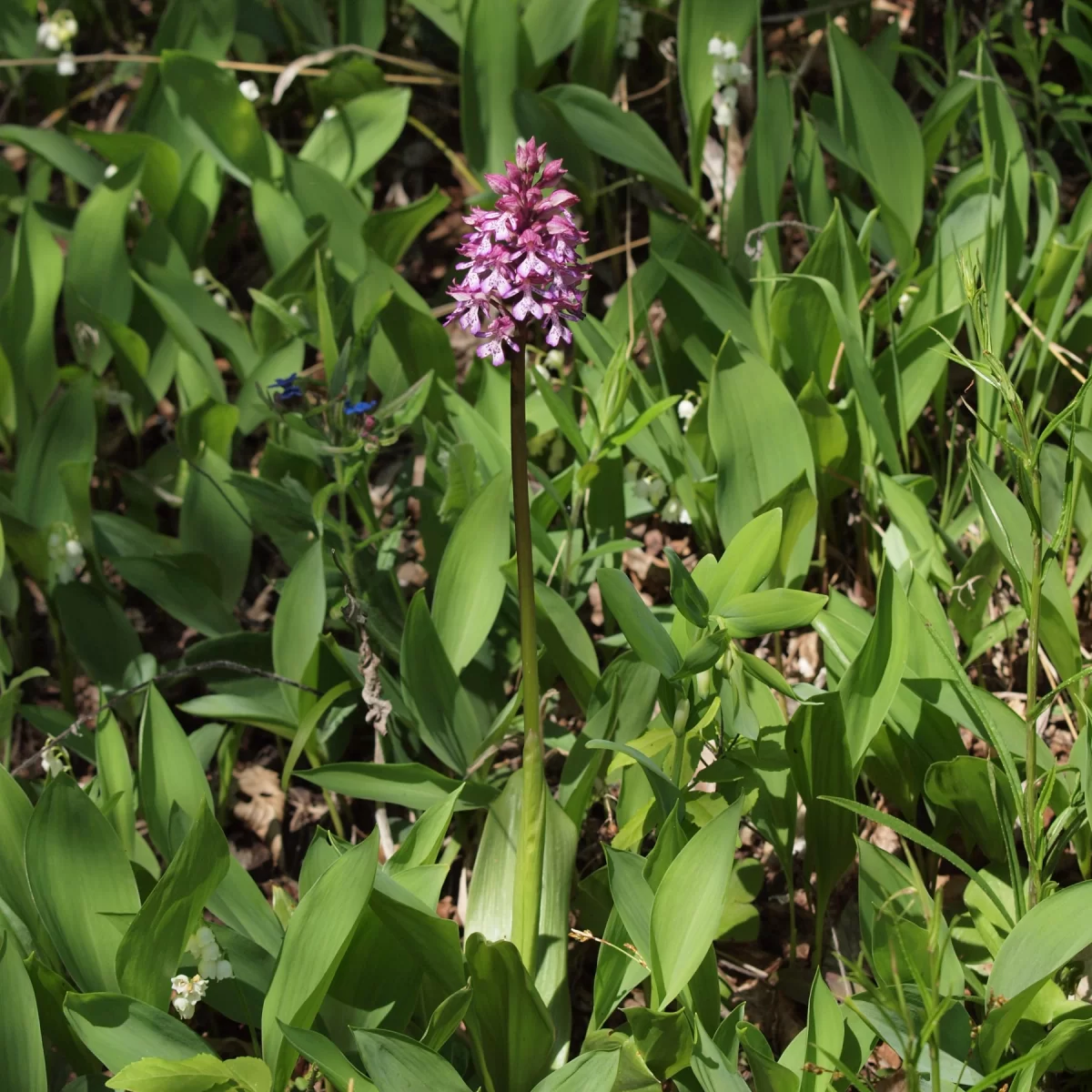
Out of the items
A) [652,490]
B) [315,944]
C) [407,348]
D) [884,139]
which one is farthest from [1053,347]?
[315,944]

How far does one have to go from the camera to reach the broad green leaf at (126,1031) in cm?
141

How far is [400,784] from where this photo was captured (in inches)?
70.4

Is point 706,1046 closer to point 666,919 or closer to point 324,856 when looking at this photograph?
point 666,919

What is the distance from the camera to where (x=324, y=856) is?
1.60 metres

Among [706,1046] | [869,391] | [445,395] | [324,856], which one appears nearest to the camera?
[706,1046]

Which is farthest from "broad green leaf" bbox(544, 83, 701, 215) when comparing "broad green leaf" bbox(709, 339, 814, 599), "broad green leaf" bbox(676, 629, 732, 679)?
"broad green leaf" bbox(676, 629, 732, 679)

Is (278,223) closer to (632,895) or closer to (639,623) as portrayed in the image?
(639,623)

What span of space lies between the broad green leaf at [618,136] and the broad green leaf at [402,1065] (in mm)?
1778

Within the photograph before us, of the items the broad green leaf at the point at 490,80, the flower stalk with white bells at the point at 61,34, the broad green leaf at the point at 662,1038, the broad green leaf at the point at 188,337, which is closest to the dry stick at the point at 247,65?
the flower stalk with white bells at the point at 61,34

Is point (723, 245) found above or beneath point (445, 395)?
above

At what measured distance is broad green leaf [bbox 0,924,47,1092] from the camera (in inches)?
57.7

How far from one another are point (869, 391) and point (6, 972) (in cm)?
154

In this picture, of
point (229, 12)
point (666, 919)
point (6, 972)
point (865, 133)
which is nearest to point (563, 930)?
point (666, 919)

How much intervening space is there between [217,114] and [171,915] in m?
1.90
